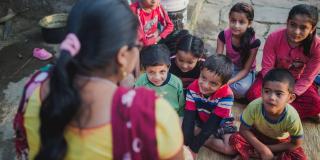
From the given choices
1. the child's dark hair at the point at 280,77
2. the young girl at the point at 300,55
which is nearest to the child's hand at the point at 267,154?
the child's dark hair at the point at 280,77

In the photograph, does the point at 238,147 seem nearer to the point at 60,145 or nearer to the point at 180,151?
the point at 180,151

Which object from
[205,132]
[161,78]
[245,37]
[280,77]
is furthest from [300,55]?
[161,78]

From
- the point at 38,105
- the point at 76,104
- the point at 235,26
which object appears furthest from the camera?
the point at 235,26

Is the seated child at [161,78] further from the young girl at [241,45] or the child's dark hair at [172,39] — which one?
the child's dark hair at [172,39]

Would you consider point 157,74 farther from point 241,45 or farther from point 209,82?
point 241,45

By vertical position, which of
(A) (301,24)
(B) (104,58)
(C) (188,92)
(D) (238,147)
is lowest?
(D) (238,147)

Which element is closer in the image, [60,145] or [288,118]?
[60,145]

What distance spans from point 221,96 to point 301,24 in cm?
99

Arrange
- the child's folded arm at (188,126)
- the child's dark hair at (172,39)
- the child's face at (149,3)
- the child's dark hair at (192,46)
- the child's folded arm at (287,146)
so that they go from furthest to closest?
the child's dark hair at (172,39), the child's face at (149,3), the child's dark hair at (192,46), the child's folded arm at (188,126), the child's folded arm at (287,146)

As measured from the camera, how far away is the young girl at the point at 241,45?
138 inches

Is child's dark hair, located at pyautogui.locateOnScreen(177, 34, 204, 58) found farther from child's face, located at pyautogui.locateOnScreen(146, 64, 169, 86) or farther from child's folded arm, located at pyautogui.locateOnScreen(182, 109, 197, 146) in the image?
child's folded arm, located at pyautogui.locateOnScreen(182, 109, 197, 146)

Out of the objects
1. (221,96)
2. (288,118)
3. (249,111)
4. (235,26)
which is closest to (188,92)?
(221,96)

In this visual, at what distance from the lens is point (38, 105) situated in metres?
1.43

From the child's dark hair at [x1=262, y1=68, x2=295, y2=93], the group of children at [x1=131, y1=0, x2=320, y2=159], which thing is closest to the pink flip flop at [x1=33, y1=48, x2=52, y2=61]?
the group of children at [x1=131, y1=0, x2=320, y2=159]
